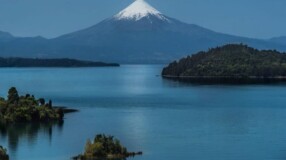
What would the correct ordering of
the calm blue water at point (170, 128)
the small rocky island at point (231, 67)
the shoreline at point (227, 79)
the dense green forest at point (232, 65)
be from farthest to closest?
1. the dense green forest at point (232, 65)
2. the small rocky island at point (231, 67)
3. the shoreline at point (227, 79)
4. the calm blue water at point (170, 128)

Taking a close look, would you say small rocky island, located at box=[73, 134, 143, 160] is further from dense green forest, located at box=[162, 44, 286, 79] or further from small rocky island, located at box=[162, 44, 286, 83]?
dense green forest, located at box=[162, 44, 286, 79]

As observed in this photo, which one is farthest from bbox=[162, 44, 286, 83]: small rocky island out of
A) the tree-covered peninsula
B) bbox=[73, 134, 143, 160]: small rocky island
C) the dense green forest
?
bbox=[73, 134, 143, 160]: small rocky island

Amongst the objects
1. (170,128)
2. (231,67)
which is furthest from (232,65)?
(170,128)

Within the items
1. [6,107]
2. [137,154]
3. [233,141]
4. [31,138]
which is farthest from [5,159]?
[6,107]

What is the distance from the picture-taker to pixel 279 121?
52.4 m

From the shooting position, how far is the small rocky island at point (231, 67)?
387 ft

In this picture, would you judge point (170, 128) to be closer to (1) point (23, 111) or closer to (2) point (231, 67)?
(1) point (23, 111)

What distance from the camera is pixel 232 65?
392 ft

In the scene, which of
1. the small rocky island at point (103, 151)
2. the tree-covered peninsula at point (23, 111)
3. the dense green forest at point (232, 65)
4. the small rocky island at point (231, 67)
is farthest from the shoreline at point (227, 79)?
the small rocky island at point (103, 151)

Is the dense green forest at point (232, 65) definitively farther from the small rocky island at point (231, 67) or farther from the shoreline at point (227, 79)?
the shoreline at point (227, 79)

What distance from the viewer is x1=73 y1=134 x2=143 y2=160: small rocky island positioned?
36.0 metres

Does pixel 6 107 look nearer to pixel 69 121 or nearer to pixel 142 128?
pixel 69 121

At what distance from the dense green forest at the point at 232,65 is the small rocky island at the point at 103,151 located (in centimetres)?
8209

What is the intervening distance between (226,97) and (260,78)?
41.1 meters
